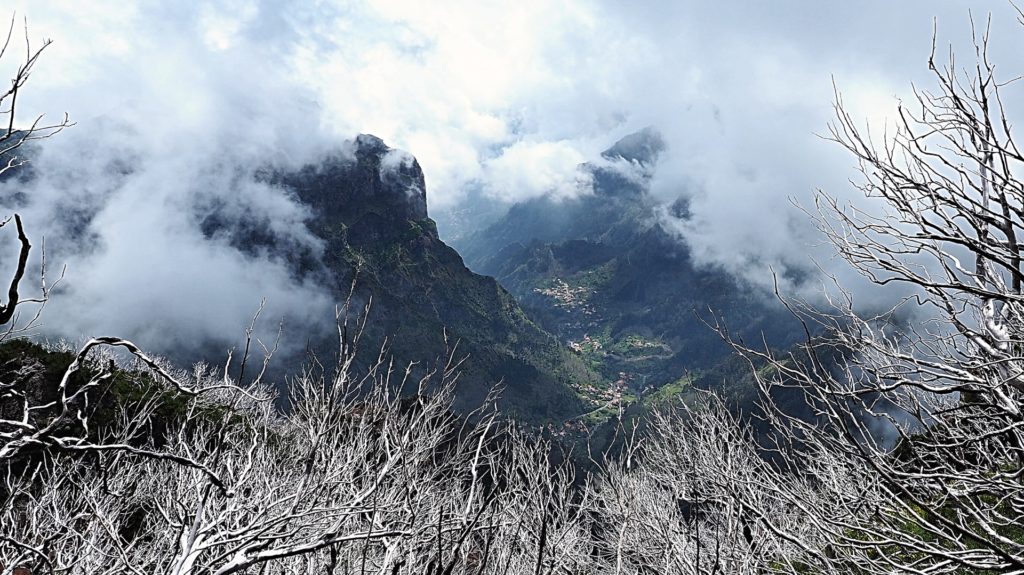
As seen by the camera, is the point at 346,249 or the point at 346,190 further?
the point at 346,190

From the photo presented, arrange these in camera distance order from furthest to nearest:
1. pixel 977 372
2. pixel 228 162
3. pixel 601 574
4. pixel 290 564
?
pixel 228 162 < pixel 601 574 < pixel 290 564 < pixel 977 372

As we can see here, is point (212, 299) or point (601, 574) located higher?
point (601, 574)

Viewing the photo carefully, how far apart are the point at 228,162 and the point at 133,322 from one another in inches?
2731

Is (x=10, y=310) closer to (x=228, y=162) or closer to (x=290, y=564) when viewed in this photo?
(x=290, y=564)

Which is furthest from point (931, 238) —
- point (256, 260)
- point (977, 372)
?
point (256, 260)

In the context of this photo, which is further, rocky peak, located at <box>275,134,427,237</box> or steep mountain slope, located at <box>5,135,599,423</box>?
rocky peak, located at <box>275,134,427,237</box>

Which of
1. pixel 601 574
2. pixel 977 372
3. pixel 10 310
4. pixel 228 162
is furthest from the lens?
pixel 228 162

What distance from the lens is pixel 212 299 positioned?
552 feet

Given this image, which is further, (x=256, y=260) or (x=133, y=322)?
(x=256, y=260)

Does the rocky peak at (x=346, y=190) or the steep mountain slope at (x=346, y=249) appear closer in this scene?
the steep mountain slope at (x=346, y=249)

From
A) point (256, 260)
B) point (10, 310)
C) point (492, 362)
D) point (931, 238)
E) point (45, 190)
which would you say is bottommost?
point (45, 190)

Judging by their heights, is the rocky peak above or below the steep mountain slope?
above

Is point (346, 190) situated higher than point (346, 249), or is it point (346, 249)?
point (346, 190)

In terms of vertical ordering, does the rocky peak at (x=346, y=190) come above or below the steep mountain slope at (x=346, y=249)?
above
